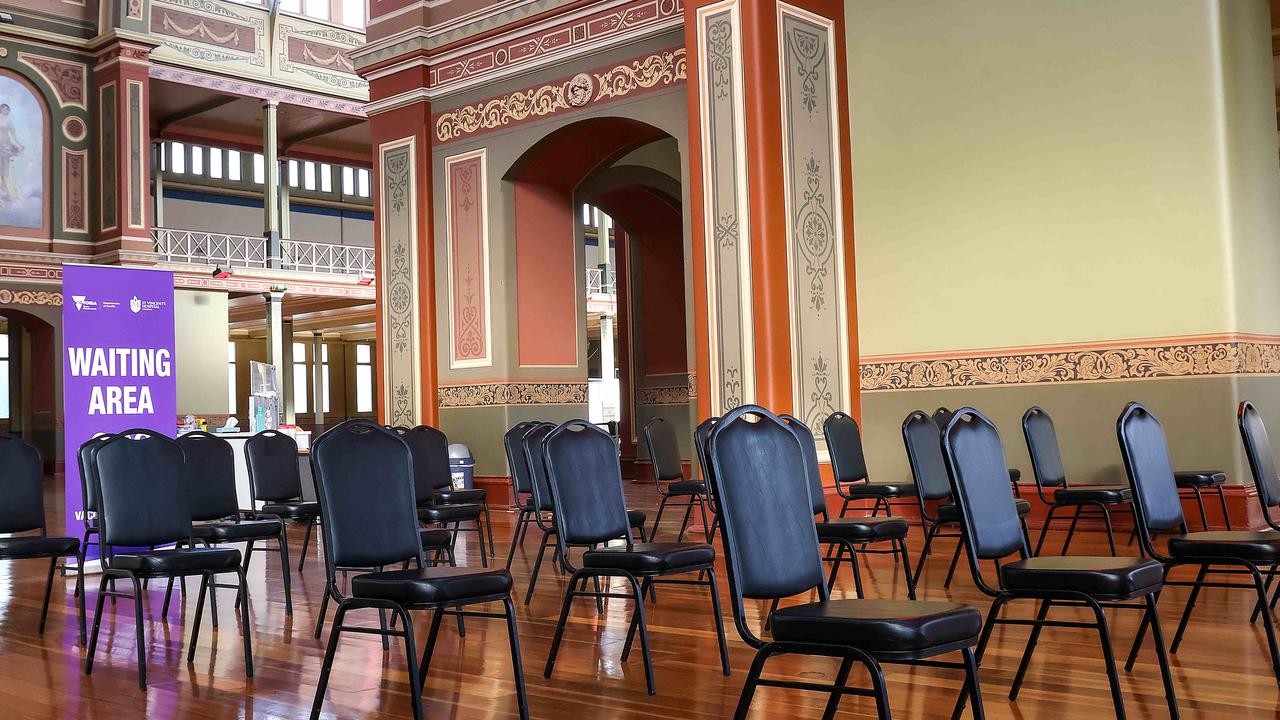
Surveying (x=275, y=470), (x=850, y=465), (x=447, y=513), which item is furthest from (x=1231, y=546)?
(x=275, y=470)

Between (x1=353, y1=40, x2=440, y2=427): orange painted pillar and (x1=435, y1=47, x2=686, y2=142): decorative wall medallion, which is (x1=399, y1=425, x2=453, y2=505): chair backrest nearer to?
(x1=435, y1=47, x2=686, y2=142): decorative wall medallion

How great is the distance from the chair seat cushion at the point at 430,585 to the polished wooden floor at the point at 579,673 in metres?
0.38

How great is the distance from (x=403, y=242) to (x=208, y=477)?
16.5ft

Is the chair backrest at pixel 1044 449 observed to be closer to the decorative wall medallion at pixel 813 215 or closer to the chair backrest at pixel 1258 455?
the chair backrest at pixel 1258 455

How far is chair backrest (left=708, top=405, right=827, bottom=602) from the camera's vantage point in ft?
7.99

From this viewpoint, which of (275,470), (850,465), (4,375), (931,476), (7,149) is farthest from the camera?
(4,375)

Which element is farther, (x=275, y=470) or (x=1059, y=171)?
(x=1059, y=171)

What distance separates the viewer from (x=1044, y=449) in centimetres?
549

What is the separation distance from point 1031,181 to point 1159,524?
3722mm

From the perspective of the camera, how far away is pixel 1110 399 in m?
6.48

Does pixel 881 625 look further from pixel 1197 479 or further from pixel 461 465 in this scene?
pixel 461 465

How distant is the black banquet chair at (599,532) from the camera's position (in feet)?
11.8


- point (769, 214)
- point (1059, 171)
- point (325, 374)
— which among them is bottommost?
point (325, 374)

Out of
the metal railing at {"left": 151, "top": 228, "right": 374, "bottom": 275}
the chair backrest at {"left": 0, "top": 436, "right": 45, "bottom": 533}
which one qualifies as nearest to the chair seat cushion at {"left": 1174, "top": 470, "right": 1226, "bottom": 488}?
the chair backrest at {"left": 0, "top": 436, "right": 45, "bottom": 533}
